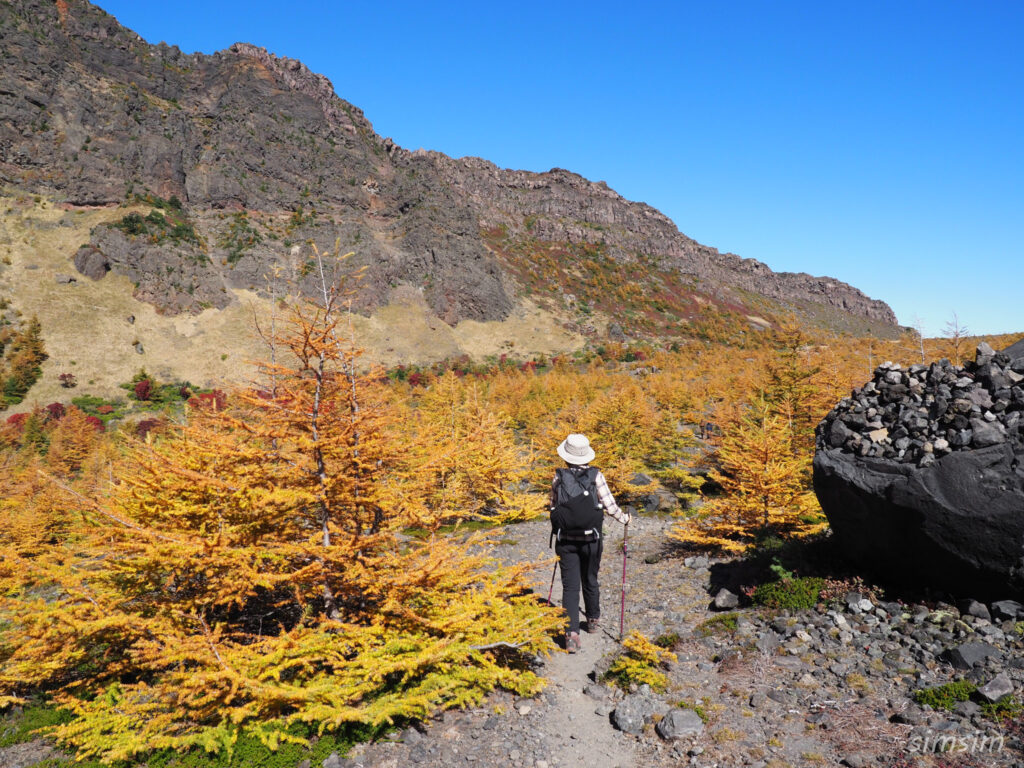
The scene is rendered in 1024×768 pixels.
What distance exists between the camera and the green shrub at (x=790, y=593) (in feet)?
21.4

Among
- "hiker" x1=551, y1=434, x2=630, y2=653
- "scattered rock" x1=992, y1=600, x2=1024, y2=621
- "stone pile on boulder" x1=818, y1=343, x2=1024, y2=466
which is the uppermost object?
"stone pile on boulder" x1=818, y1=343, x2=1024, y2=466

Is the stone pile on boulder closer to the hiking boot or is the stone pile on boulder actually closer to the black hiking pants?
the black hiking pants

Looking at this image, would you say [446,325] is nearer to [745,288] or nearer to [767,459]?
[767,459]

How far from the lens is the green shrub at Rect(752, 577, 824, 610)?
654 cm

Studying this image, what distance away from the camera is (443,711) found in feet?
16.2

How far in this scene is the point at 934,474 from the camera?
18.4 feet

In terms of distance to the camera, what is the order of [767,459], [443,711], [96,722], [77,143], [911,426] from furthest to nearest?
[77,143] < [767,459] < [911,426] < [443,711] < [96,722]

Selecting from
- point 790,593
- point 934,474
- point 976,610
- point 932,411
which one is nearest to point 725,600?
point 790,593

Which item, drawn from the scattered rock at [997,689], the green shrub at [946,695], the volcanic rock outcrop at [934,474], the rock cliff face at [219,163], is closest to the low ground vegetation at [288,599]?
the volcanic rock outcrop at [934,474]

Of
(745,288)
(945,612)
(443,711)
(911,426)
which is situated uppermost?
(745,288)

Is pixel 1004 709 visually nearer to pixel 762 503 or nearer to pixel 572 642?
pixel 572 642

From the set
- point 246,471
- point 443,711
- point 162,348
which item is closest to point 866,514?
point 443,711

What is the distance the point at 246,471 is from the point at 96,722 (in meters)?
2.54

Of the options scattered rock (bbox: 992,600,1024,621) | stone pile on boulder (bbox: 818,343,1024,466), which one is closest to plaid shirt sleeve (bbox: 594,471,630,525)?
stone pile on boulder (bbox: 818,343,1024,466)
